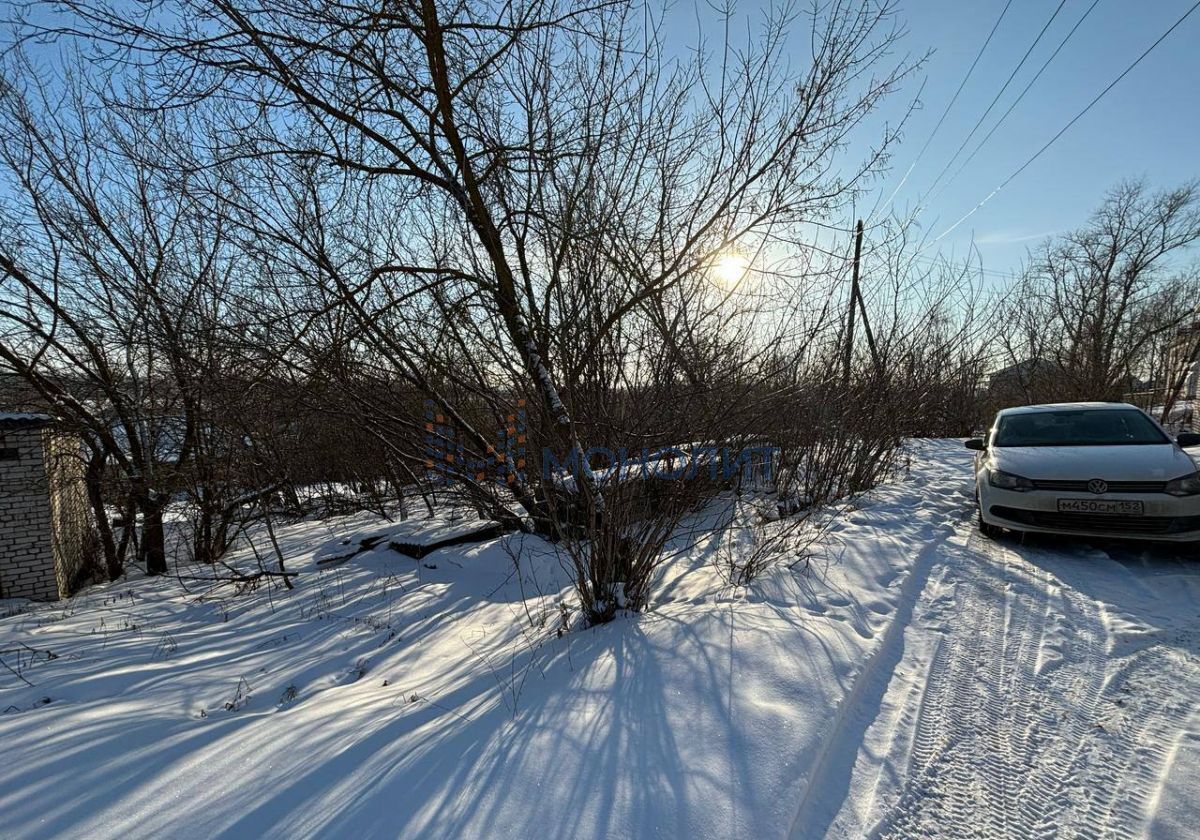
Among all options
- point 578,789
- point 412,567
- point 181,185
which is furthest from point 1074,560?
point 181,185

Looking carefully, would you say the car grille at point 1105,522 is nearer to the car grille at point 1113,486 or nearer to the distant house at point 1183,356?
the car grille at point 1113,486

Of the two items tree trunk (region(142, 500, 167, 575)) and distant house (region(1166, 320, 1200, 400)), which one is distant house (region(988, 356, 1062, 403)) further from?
tree trunk (region(142, 500, 167, 575))

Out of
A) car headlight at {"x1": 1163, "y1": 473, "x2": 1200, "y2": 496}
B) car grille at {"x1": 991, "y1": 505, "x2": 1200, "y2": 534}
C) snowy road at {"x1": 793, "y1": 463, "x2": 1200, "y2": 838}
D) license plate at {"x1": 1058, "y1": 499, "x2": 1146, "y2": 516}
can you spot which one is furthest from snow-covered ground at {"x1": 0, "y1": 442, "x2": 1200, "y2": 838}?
car headlight at {"x1": 1163, "y1": 473, "x2": 1200, "y2": 496}

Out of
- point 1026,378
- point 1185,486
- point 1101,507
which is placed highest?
point 1026,378

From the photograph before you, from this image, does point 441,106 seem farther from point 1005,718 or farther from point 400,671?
point 1005,718

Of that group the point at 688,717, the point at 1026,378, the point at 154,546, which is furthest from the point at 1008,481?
the point at 1026,378

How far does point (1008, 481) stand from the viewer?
489 centimetres

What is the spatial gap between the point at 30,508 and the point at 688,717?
1061 centimetres

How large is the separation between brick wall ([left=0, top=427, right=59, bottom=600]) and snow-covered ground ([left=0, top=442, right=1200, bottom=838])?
15.6 feet

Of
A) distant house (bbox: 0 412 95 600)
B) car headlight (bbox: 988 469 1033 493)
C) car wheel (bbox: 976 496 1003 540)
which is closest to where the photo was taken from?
car headlight (bbox: 988 469 1033 493)

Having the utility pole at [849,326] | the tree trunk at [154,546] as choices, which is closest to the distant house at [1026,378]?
the utility pole at [849,326]

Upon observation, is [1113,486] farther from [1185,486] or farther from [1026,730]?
[1026,730]

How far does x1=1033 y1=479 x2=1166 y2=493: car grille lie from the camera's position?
14.0 feet

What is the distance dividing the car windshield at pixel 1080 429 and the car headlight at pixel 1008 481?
0.91m
